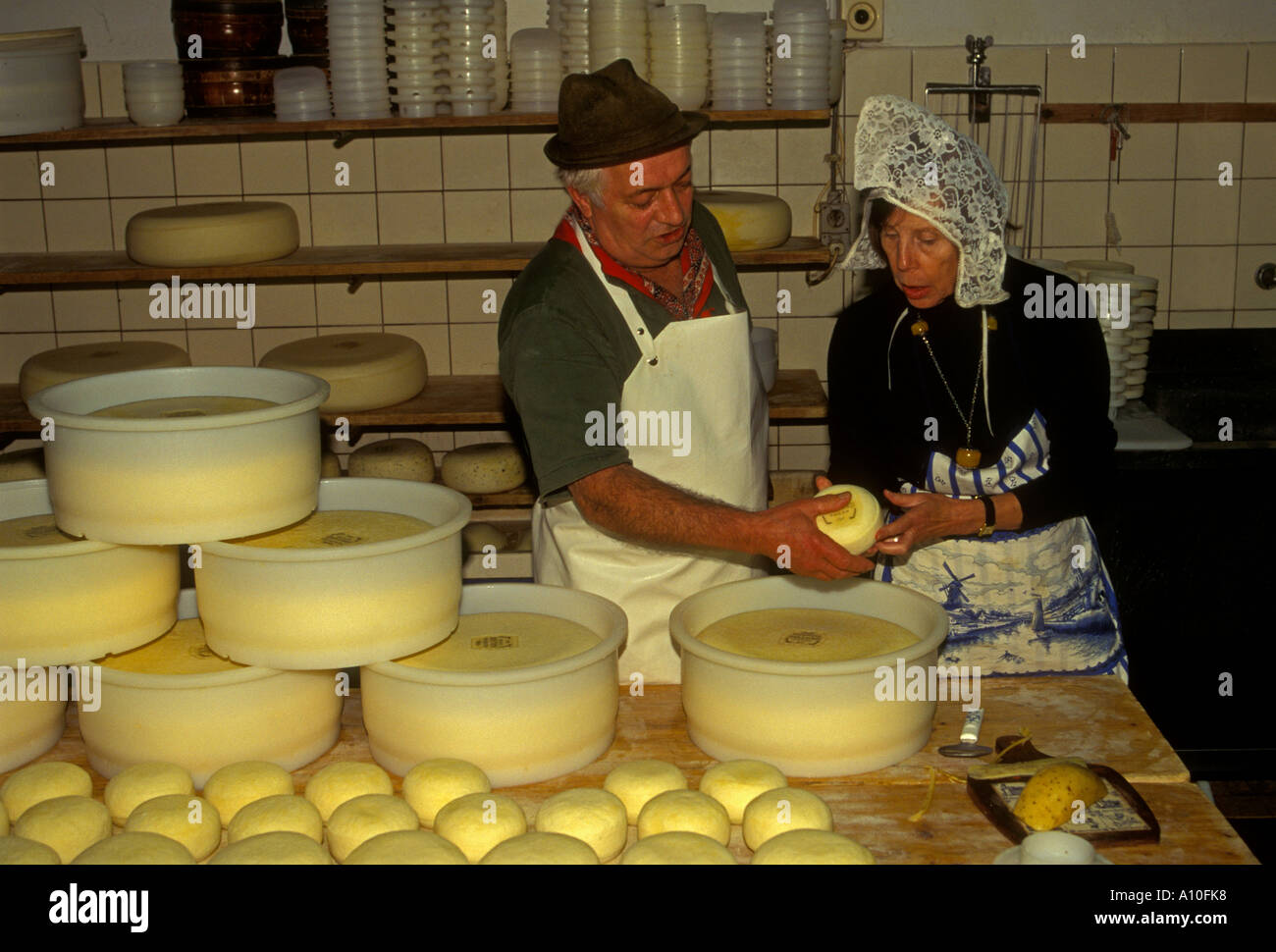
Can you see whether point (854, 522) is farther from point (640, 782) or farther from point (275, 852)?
point (275, 852)

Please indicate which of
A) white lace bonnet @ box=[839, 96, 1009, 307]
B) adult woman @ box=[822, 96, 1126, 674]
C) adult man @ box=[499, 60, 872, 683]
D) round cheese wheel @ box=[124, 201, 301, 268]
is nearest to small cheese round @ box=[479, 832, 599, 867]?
adult man @ box=[499, 60, 872, 683]

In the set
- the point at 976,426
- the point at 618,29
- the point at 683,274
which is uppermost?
the point at 618,29

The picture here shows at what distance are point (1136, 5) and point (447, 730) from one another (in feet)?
11.2

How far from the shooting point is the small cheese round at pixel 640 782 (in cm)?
186

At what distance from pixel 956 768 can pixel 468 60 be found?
275 cm

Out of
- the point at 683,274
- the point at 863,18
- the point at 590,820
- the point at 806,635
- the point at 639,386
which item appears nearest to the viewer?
the point at 590,820

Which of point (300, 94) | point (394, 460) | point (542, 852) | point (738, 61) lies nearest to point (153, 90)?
point (300, 94)

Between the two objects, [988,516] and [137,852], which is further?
[988,516]

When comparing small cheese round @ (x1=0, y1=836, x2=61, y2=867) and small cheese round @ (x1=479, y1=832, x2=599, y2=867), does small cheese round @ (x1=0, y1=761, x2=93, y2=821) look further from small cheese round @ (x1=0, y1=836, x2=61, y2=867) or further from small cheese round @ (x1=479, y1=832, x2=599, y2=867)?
small cheese round @ (x1=479, y1=832, x2=599, y2=867)

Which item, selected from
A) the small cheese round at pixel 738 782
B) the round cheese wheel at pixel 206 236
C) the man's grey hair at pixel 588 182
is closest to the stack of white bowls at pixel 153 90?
the round cheese wheel at pixel 206 236

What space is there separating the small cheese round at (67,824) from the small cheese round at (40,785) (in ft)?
0.10

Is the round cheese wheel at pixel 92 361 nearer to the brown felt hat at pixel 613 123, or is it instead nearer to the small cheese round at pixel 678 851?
the brown felt hat at pixel 613 123

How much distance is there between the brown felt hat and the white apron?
191mm

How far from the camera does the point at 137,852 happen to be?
66.3 inches
